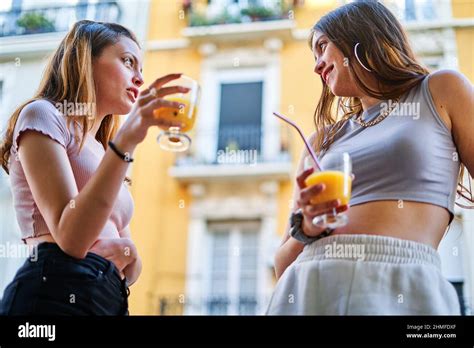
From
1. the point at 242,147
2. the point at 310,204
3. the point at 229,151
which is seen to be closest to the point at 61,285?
the point at 310,204

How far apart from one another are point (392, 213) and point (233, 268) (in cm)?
213

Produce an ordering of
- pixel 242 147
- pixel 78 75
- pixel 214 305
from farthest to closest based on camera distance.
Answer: pixel 242 147
pixel 214 305
pixel 78 75

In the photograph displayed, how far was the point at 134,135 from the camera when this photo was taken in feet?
3.28

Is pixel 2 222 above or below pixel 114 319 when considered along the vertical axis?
above

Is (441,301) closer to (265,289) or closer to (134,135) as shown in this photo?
(134,135)

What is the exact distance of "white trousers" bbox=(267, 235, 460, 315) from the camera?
3.12 ft

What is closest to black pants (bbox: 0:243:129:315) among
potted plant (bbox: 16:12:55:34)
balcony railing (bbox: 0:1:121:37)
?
balcony railing (bbox: 0:1:121:37)

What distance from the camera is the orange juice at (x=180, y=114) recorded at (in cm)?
103

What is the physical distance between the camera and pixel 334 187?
0.96 meters

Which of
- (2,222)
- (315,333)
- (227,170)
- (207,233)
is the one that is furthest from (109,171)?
(227,170)

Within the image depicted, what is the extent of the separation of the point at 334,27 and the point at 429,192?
0.34 metres
